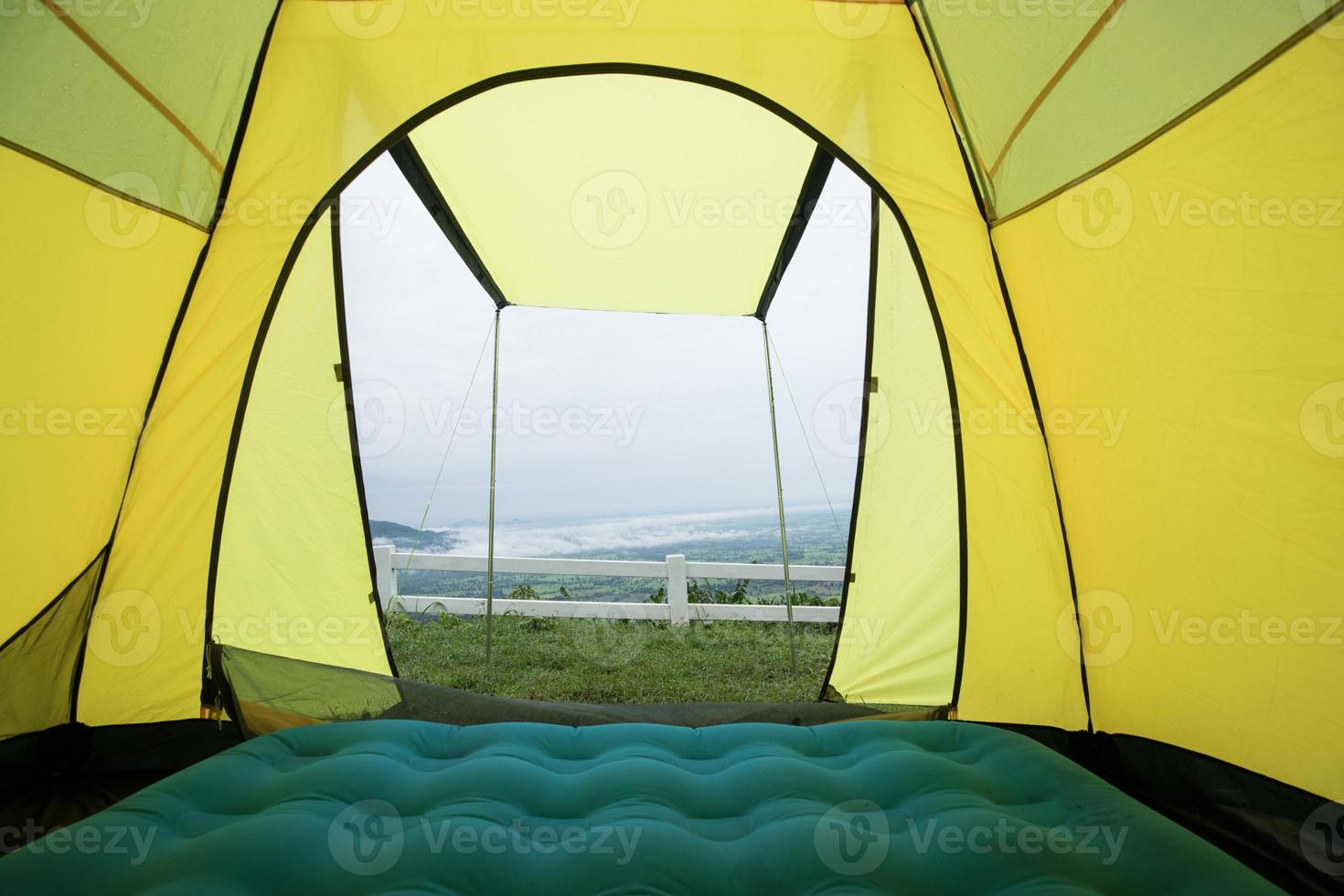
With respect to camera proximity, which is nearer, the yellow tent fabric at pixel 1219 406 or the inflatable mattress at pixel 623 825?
the inflatable mattress at pixel 623 825

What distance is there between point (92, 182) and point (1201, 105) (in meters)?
2.30

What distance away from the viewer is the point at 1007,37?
1578 millimetres

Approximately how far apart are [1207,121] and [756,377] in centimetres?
331

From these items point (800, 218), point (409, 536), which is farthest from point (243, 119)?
point (409, 536)

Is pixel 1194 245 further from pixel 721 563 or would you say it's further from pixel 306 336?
pixel 721 563

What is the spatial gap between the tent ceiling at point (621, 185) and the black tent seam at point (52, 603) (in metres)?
1.56

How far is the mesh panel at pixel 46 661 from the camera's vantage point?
169 centimetres

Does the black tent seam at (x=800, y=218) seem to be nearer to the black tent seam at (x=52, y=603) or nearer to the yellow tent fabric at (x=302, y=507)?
the yellow tent fabric at (x=302, y=507)

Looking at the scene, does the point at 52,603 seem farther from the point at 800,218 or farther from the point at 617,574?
the point at 617,574

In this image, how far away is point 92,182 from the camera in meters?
1.58

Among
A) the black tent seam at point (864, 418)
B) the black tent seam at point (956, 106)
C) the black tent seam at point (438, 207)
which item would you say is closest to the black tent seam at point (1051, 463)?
the black tent seam at point (956, 106)

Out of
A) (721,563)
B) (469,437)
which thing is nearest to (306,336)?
(469,437)

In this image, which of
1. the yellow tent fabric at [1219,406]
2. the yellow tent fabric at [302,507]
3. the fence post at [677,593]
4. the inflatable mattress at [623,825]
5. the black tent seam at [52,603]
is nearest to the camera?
the inflatable mattress at [623,825]

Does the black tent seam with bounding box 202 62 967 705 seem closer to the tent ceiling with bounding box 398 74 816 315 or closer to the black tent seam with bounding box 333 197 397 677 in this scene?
the tent ceiling with bounding box 398 74 816 315
